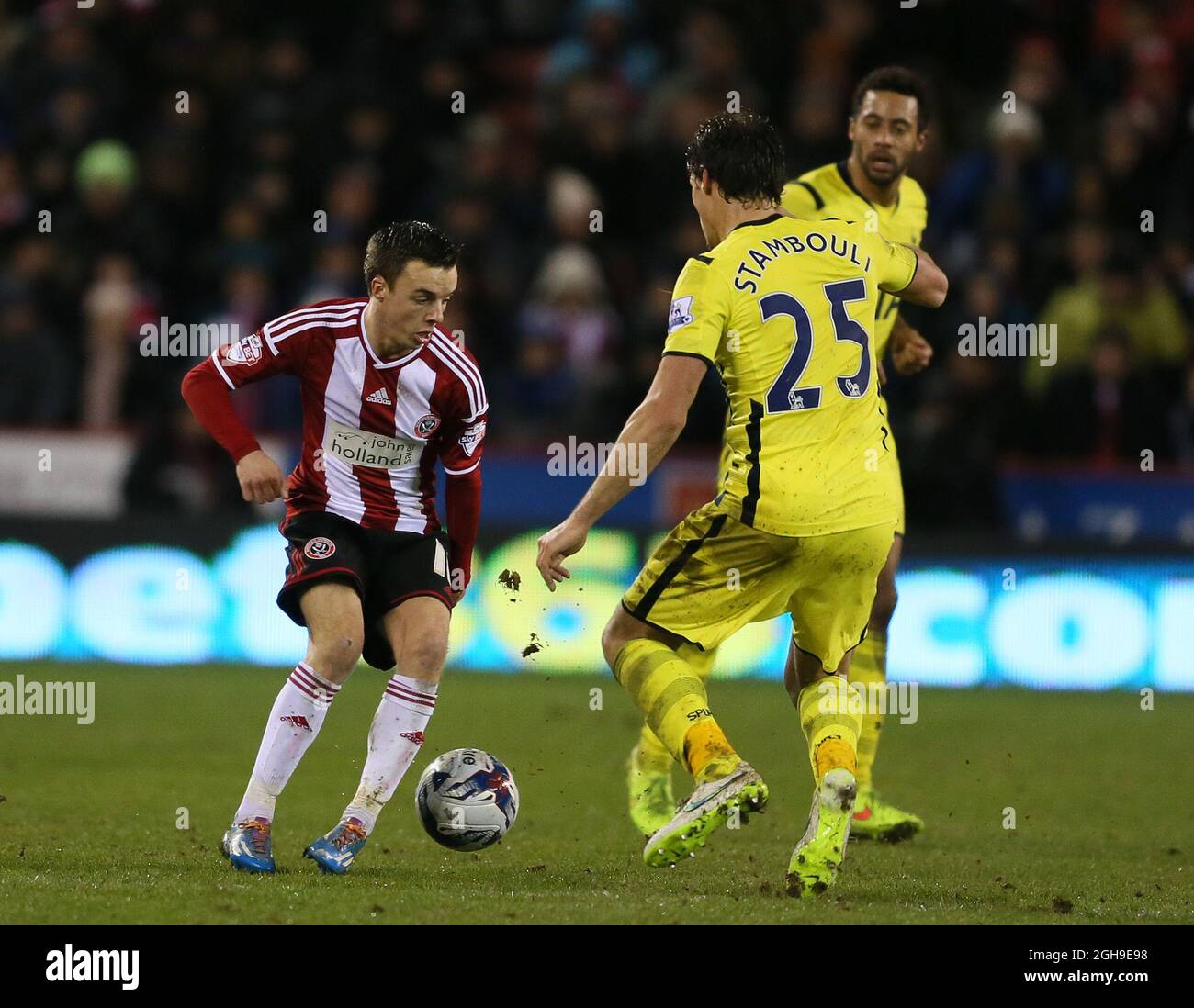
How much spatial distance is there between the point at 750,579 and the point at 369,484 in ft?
4.26

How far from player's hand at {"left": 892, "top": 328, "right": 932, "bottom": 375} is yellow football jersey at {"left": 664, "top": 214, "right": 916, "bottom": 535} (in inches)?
44.1

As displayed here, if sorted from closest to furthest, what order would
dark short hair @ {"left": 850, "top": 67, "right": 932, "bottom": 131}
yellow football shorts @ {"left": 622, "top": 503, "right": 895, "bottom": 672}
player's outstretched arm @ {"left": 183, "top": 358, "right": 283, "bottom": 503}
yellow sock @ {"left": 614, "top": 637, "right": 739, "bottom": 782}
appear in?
1. yellow sock @ {"left": 614, "top": 637, "right": 739, "bottom": 782}
2. yellow football shorts @ {"left": 622, "top": 503, "right": 895, "bottom": 672}
3. player's outstretched arm @ {"left": 183, "top": 358, "right": 283, "bottom": 503}
4. dark short hair @ {"left": 850, "top": 67, "right": 932, "bottom": 131}

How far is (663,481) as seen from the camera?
501 inches

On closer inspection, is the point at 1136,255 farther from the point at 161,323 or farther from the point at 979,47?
the point at 161,323

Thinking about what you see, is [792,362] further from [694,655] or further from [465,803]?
[465,803]

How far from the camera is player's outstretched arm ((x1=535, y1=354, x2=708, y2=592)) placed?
212 inches

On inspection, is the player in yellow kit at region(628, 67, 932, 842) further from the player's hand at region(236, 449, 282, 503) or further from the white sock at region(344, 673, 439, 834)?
the player's hand at region(236, 449, 282, 503)

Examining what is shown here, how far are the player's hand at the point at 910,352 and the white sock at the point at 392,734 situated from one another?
2.11 metres

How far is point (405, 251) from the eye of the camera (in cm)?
594

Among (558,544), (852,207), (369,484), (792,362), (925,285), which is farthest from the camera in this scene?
(852,207)

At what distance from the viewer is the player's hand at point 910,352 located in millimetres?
6871

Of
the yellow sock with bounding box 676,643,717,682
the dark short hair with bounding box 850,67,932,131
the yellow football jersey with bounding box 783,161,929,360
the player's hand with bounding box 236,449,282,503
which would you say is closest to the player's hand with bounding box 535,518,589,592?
the yellow sock with bounding box 676,643,717,682

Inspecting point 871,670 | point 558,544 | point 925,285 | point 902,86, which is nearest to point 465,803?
point 558,544
